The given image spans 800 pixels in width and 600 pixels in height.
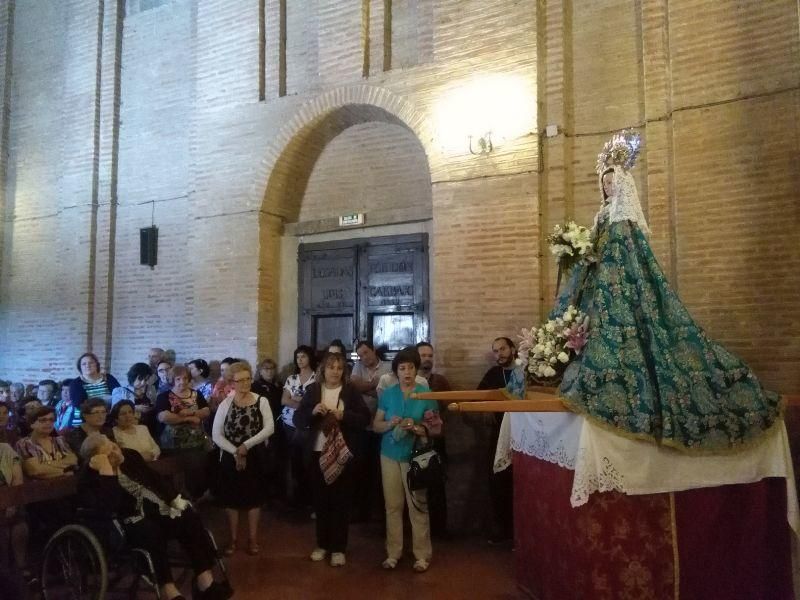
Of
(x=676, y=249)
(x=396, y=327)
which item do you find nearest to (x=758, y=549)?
(x=676, y=249)

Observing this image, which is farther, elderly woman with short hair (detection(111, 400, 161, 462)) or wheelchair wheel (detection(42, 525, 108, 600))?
elderly woman with short hair (detection(111, 400, 161, 462))

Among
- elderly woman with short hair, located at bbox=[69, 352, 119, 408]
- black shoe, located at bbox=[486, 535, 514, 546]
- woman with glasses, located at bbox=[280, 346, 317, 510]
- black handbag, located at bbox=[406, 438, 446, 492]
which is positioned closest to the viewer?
black handbag, located at bbox=[406, 438, 446, 492]

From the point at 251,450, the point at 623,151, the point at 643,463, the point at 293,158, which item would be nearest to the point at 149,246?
the point at 293,158

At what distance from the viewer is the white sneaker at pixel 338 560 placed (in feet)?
17.2

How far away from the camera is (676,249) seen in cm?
607

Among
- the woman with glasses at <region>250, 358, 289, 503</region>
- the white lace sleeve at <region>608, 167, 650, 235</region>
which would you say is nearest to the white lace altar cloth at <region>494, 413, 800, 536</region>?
the white lace sleeve at <region>608, 167, 650, 235</region>

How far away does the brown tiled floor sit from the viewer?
4719 mm

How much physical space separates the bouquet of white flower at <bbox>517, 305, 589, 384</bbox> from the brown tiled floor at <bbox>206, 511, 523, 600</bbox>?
5.79 ft

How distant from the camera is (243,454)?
5383 mm

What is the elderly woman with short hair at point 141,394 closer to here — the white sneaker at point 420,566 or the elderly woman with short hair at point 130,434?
the elderly woman with short hair at point 130,434

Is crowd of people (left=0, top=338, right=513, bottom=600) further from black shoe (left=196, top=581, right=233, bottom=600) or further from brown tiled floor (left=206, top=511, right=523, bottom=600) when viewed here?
brown tiled floor (left=206, top=511, right=523, bottom=600)

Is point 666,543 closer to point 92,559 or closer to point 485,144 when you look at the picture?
point 92,559

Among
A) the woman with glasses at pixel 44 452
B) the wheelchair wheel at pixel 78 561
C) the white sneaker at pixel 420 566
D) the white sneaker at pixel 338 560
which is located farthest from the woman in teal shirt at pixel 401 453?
the woman with glasses at pixel 44 452

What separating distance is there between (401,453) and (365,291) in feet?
10.8
